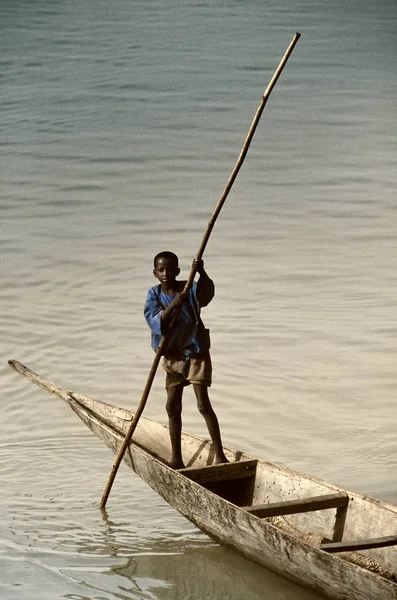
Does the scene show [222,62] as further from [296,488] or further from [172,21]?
[296,488]

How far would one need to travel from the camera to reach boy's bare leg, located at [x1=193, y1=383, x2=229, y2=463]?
3.49m

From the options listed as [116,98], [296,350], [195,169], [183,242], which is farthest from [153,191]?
[296,350]

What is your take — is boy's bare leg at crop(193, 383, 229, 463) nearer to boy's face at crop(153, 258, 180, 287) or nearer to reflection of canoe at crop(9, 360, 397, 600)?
reflection of canoe at crop(9, 360, 397, 600)

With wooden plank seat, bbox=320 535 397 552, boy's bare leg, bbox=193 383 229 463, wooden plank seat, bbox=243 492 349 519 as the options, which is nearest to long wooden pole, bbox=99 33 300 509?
boy's bare leg, bbox=193 383 229 463

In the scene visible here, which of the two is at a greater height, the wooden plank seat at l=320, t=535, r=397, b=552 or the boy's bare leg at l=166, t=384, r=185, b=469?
the boy's bare leg at l=166, t=384, r=185, b=469

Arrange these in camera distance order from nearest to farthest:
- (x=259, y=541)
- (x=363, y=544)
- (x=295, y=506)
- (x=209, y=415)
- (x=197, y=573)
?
(x=363, y=544) < (x=259, y=541) < (x=295, y=506) < (x=197, y=573) < (x=209, y=415)

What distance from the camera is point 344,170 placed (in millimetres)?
10180

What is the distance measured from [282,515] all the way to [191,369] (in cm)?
59

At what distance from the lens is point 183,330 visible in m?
3.49

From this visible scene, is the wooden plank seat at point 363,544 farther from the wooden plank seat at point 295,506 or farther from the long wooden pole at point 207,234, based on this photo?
the long wooden pole at point 207,234

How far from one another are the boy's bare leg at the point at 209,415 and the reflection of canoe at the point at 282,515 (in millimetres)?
89

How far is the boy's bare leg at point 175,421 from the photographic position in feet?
11.8

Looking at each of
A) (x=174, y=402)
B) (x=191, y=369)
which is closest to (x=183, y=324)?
(x=191, y=369)

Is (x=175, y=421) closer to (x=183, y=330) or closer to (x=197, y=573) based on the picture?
(x=183, y=330)
